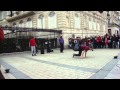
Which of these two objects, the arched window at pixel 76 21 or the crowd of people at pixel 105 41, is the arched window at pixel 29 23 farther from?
the crowd of people at pixel 105 41

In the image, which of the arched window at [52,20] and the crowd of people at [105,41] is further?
the arched window at [52,20]

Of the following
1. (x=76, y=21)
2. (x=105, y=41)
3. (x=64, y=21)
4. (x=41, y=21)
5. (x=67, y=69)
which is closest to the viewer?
(x=67, y=69)

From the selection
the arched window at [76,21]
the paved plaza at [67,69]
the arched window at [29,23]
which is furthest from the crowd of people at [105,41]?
the arched window at [29,23]

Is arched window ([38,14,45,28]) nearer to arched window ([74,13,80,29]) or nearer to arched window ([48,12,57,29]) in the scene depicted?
arched window ([48,12,57,29])

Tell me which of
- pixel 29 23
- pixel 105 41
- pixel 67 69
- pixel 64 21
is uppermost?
pixel 29 23

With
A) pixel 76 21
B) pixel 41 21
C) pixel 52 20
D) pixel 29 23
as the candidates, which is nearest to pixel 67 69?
pixel 52 20

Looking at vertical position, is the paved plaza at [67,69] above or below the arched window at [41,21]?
below

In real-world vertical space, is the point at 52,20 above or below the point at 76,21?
above

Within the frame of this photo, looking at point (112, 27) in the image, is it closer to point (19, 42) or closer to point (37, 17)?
point (37, 17)

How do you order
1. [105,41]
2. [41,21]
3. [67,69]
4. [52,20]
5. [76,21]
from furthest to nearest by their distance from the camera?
[76,21] → [41,21] → [52,20] → [105,41] → [67,69]

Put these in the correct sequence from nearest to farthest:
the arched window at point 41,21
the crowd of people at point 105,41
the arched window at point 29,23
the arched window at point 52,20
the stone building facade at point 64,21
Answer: the crowd of people at point 105,41 → the stone building facade at point 64,21 → the arched window at point 52,20 → the arched window at point 41,21 → the arched window at point 29,23

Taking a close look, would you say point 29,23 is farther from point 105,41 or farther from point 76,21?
point 105,41

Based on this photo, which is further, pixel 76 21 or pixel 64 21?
pixel 76 21
